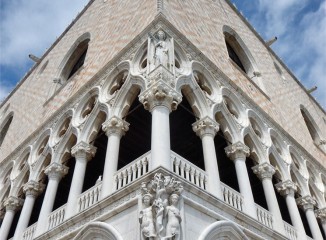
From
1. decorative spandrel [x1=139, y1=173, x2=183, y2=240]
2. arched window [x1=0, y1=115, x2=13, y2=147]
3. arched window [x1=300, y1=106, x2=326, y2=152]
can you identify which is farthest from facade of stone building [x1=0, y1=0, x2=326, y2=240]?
arched window [x1=300, y1=106, x2=326, y2=152]

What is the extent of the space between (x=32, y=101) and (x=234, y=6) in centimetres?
896

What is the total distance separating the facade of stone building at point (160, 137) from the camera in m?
6.48

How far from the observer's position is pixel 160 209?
5.54 m

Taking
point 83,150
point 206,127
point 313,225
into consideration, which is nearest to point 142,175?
point 206,127

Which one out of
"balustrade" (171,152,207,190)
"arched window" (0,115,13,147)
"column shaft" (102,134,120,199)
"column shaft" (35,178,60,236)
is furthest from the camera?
"arched window" (0,115,13,147)

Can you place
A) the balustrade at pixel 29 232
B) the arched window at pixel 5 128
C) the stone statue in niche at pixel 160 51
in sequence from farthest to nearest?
1. the arched window at pixel 5 128
2. the balustrade at pixel 29 232
3. the stone statue in niche at pixel 160 51

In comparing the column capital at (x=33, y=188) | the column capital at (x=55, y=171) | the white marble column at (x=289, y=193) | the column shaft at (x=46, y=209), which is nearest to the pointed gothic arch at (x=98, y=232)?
the column shaft at (x=46, y=209)

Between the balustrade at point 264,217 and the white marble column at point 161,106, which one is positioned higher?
the white marble column at point 161,106

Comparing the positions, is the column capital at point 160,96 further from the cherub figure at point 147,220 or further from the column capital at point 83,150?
the cherub figure at point 147,220

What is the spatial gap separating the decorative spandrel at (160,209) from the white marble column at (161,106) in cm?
54

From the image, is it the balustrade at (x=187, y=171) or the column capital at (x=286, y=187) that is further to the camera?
the column capital at (x=286, y=187)

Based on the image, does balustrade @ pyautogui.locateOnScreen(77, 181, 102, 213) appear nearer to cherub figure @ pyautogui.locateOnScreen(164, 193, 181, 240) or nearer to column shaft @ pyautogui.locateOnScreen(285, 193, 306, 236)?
cherub figure @ pyautogui.locateOnScreen(164, 193, 181, 240)

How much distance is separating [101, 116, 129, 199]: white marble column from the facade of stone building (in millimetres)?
28

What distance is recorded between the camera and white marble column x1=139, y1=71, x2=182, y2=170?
6.61m
